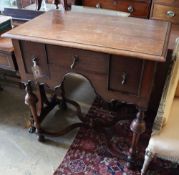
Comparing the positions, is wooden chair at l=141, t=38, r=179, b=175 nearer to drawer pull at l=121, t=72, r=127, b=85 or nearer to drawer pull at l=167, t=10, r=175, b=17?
drawer pull at l=121, t=72, r=127, b=85

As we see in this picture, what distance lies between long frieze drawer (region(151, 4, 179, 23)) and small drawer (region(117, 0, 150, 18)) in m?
0.07

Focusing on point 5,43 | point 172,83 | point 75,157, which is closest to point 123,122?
point 75,157

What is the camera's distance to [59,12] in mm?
1308

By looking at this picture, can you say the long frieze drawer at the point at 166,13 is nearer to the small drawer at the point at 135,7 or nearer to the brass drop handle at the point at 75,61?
the small drawer at the point at 135,7

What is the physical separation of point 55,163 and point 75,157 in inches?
5.3

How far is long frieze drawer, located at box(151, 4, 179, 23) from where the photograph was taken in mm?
1630

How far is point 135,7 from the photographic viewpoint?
1.74 metres

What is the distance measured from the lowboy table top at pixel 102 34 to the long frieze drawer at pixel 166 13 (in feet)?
1.99

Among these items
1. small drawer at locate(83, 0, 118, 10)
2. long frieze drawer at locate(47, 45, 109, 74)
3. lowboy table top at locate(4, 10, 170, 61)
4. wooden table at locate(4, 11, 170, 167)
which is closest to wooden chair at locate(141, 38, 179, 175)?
wooden table at locate(4, 11, 170, 167)

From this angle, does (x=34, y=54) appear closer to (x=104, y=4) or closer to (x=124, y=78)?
(x=124, y=78)

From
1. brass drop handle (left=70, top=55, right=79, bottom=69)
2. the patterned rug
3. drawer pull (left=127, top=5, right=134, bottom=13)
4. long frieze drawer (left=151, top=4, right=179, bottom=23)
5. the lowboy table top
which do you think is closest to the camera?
the lowboy table top

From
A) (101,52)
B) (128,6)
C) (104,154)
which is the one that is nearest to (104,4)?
(128,6)

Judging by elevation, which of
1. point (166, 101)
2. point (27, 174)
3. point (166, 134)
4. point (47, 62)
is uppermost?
point (47, 62)

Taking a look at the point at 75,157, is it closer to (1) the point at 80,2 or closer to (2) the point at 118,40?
(2) the point at 118,40
